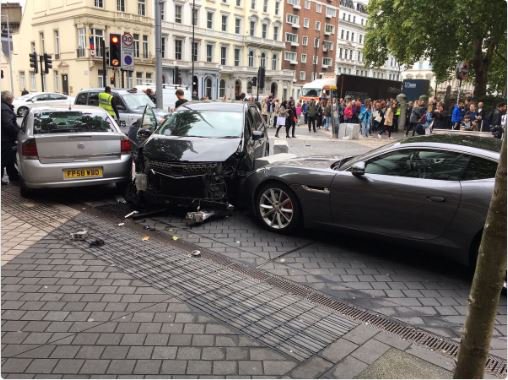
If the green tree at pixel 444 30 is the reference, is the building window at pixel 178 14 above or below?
above

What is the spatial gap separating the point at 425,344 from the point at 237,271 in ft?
6.86

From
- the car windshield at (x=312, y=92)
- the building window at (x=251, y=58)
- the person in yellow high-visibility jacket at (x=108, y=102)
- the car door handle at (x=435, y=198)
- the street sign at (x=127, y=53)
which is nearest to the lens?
the car door handle at (x=435, y=198)

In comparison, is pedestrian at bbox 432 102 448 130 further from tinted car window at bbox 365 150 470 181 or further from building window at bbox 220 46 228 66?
building window at bbox 220 46 228 66

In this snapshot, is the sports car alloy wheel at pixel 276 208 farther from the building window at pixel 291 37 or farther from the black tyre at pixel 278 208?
the building window at pixel 291 37

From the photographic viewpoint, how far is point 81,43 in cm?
4762

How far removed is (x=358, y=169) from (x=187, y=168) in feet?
8.20

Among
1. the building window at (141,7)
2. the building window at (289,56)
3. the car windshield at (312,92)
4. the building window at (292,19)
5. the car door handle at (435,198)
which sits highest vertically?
the building window at (292,19)

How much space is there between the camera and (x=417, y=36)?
23984 mm

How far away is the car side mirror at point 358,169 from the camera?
207 inches

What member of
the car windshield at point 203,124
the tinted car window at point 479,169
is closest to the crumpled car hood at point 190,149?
the car windshield at point 203,124

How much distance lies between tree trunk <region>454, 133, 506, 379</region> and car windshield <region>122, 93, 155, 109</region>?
46.5 feet

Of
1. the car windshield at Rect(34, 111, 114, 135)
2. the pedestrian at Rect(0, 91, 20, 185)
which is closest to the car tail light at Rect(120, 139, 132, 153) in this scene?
the car windshield at Rect(34, 111, 114, 135)

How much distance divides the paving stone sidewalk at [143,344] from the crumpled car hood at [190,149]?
2502mm

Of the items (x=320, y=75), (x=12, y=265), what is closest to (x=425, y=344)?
(x=12, y=265)
